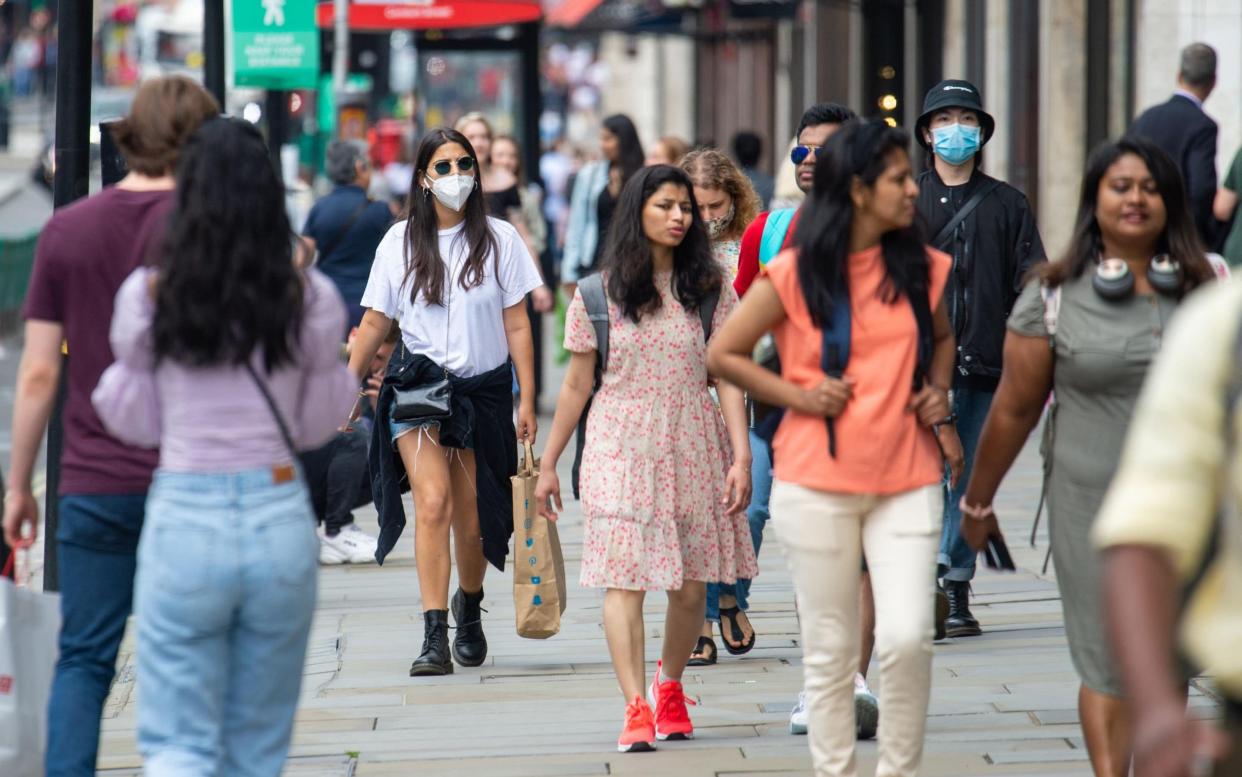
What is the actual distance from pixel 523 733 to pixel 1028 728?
4.75ft

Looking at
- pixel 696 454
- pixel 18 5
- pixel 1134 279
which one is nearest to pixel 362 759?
pixel 696 454

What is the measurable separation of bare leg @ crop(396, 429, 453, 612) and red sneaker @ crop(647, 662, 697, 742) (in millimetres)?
1280

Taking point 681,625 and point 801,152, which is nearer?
point 681,625

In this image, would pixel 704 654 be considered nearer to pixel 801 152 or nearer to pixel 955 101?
pixel 801 152

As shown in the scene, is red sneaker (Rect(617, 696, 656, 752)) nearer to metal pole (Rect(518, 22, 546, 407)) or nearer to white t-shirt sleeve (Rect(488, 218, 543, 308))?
white t-shirt sleeve (Rect(488, 218, 543, 308))

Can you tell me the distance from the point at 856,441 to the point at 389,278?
111 inches

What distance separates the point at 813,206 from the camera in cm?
504

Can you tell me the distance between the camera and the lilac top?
420cm

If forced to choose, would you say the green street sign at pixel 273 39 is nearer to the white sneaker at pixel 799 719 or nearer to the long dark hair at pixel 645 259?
the long dark hair at pixel 645 259

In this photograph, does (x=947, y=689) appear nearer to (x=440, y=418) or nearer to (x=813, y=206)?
(x=440, y=418)

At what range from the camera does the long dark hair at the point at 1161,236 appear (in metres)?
4.83

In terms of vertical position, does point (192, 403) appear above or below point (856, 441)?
above

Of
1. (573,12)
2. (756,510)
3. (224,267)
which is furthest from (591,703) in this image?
(573,12)

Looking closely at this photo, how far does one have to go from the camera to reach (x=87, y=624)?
480 cm
